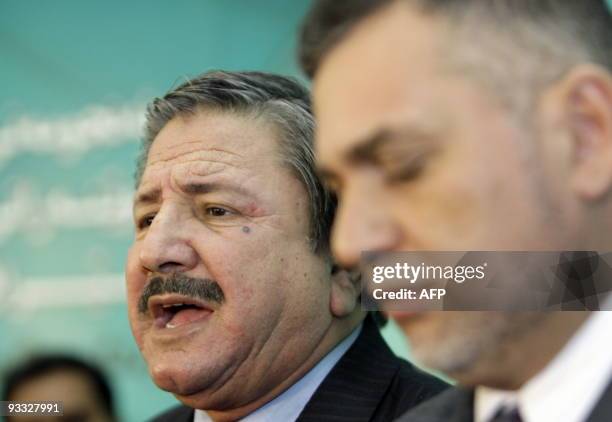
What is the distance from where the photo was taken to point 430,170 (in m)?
1.20

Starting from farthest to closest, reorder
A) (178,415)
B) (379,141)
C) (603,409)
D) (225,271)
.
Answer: (178,415), (225,271), (379,141), (603,409)

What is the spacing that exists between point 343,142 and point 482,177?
18cm

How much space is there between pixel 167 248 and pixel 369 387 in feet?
1.66

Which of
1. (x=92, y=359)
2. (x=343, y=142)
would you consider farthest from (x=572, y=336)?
(x=92, y=359)

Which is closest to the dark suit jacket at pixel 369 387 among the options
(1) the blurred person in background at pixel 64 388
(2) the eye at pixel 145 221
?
(2) the eye at pixel 145 221

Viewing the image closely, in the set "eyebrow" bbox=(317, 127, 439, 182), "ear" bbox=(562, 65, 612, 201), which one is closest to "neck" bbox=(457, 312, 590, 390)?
"ear" bbox=(562, 65, 612, 201)

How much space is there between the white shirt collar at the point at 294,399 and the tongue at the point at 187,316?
240 millimetres

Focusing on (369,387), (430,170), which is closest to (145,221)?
(369,387)

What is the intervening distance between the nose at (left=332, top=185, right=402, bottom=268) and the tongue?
904 millimetres

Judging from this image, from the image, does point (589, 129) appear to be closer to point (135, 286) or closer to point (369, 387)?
point (369, 387)

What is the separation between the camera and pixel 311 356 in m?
2.17

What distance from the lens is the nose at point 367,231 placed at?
123 cm

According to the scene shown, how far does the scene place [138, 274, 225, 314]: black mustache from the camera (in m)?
2.09

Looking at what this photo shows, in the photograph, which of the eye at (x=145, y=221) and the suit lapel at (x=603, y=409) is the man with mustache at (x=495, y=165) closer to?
the suit lapel at (x=603, y=409)
